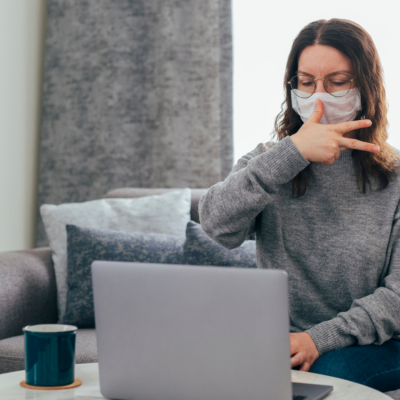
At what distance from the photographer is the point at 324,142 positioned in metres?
1.03

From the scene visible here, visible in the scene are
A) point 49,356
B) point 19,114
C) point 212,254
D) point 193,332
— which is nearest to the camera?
point 193,332

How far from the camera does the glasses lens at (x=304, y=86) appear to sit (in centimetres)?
117

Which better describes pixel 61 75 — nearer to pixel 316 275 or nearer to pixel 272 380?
pixel 316 275

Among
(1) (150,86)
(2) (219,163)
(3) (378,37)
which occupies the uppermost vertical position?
(3) (378,37)

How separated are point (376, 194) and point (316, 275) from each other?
223mm

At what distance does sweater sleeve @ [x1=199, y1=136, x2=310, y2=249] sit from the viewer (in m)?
1.04

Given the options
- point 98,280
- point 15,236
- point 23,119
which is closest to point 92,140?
point 23,119

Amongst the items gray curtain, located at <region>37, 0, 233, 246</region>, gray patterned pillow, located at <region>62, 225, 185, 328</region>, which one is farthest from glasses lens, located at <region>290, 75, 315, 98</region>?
gray curtain, located at <region>37, 0, 233, 246</region>

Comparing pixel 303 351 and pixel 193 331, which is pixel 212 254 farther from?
pixel 193 331

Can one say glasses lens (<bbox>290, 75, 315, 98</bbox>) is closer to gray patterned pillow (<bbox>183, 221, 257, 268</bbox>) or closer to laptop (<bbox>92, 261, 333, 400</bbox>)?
gray patterned pillow (<bbox>183, 221, 257, 268</bbox>)

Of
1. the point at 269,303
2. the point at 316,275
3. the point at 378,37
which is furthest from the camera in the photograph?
the point at 378,37

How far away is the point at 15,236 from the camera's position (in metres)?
2.43

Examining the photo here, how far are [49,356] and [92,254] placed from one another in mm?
861

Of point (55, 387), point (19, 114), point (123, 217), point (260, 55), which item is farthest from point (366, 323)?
point (19, 114)
